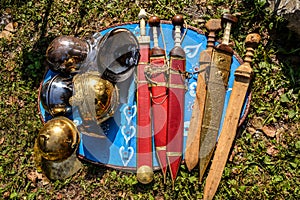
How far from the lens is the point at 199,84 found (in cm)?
402

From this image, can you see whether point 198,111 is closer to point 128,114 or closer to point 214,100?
point 214,100

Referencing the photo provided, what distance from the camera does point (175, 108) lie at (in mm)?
3924

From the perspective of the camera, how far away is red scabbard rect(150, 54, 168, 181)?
393 centimetres

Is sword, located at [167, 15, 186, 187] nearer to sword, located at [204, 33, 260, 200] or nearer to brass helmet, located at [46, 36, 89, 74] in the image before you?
sword, located at [204, 33, 260, 200]

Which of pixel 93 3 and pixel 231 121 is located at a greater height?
pixel 93 3

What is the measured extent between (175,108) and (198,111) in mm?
229

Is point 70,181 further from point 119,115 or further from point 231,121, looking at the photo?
point 231,121

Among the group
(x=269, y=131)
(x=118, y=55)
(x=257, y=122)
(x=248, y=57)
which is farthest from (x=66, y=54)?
(x=269, y=131)

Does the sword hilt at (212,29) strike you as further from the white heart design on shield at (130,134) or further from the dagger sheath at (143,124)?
the white heart design on shield at (130,134)

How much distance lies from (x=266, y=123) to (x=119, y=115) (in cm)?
149

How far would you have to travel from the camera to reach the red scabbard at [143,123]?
13.0 ft

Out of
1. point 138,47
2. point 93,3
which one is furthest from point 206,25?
point 93,3

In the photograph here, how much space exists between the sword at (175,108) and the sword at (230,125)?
13.9 inches

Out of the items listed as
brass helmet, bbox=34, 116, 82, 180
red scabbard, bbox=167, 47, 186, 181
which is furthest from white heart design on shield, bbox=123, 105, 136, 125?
brass helmet, bbox=34, 116, 82, 180
